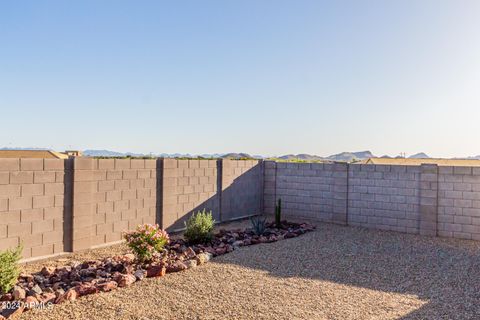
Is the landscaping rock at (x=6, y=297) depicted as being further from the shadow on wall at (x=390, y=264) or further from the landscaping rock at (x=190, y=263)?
the shadow on wall at (x=390, y=264)

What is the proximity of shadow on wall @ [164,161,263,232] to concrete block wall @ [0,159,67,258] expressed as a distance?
9.04 feet

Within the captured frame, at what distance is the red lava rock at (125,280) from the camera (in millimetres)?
5367

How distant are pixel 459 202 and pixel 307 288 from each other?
242 inches

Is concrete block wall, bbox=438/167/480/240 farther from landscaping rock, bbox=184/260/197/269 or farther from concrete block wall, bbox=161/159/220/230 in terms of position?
landscaping rock, bbox=184/260/197/269

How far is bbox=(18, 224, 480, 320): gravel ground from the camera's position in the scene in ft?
14.9

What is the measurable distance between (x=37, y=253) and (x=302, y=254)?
481 cm

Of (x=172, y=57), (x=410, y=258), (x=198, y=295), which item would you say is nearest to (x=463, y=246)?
(x=410, y=258)

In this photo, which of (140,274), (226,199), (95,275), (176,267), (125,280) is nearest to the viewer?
(125,280)

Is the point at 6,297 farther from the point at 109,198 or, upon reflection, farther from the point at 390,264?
the point at 390,264

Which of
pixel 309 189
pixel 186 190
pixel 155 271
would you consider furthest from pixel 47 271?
pixel 309 189

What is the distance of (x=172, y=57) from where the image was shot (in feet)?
44.2

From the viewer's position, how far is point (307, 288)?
18.1ft

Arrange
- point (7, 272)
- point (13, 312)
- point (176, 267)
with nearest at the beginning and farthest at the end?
1. point (13, 312)
2. point (7, 272)
3. point (176, 267)

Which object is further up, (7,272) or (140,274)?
(7,272)
